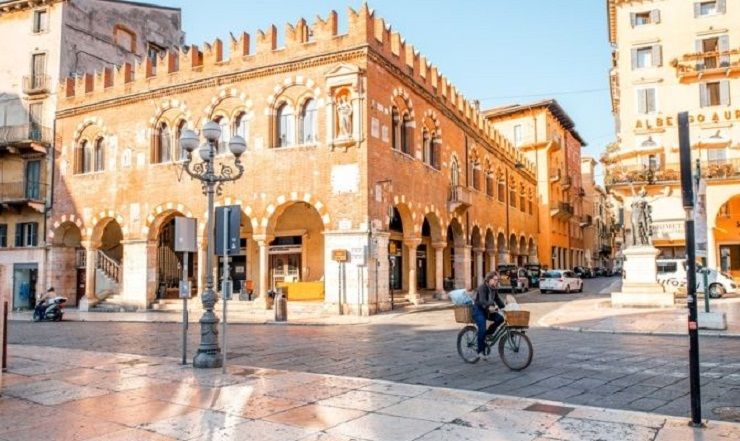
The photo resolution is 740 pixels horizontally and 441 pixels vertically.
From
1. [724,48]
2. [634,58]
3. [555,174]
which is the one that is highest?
[634,58]

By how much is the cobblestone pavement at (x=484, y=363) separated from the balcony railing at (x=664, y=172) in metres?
23.2

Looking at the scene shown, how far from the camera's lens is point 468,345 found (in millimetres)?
10453

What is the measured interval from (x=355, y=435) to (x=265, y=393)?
7.85ft

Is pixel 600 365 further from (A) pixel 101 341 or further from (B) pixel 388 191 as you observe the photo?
(B) pixel 388 191

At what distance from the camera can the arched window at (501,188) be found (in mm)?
40812

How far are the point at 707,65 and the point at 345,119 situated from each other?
86.7ft

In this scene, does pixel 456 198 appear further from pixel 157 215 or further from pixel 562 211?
pixel 562 211

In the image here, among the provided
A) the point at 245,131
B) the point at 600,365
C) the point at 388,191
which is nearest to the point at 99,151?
the point at 245,131

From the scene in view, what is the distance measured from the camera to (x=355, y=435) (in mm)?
5883

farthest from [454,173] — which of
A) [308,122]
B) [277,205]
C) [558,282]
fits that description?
[277,205]

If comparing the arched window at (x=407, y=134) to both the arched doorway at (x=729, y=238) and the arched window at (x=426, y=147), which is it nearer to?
the arched window at (x=426, y=147)

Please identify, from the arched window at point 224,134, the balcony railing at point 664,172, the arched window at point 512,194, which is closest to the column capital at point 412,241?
the arched window at point 224,134

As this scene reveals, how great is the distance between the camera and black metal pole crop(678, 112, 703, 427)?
5.77m

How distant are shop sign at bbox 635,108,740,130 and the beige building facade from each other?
33018mm
